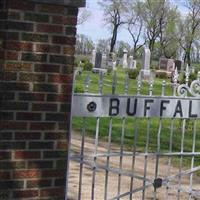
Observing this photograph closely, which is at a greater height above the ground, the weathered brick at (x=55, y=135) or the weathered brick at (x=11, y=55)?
the weathered brick at (x=11, y=55)

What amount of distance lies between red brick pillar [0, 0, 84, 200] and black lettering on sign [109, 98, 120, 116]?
0.62 metres

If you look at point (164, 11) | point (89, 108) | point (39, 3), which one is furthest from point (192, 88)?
point (164, 11)

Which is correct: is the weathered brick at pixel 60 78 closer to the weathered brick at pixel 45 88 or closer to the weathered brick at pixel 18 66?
the weathered brick at pixel 45 88

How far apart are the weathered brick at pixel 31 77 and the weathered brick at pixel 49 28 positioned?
1.21ft

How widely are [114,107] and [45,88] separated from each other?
36.0 inches

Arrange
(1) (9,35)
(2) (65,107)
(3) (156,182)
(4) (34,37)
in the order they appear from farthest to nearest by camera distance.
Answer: (3) (156,182), (2) (65,107), (4) (34,37), (1) (9,35)

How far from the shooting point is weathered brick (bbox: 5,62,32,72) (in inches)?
179

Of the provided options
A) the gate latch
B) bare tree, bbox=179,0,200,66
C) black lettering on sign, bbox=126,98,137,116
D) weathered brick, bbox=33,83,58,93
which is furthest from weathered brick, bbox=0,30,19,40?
bare tree, bbox=179,0,200,66

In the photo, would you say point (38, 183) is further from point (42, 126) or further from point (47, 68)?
point (47, 68)

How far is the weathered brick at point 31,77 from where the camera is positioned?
4.62 metres

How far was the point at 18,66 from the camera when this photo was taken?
15.1ft

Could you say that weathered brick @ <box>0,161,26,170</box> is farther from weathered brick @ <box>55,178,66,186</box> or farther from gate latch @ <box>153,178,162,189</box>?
gate latch @ <box>153,178,162,189</box>

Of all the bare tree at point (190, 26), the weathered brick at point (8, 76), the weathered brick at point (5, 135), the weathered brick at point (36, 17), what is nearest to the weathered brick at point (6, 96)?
the weathered brick at point (8, 76)

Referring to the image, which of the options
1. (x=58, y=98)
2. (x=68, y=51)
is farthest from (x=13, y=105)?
(x=68, y=51)
